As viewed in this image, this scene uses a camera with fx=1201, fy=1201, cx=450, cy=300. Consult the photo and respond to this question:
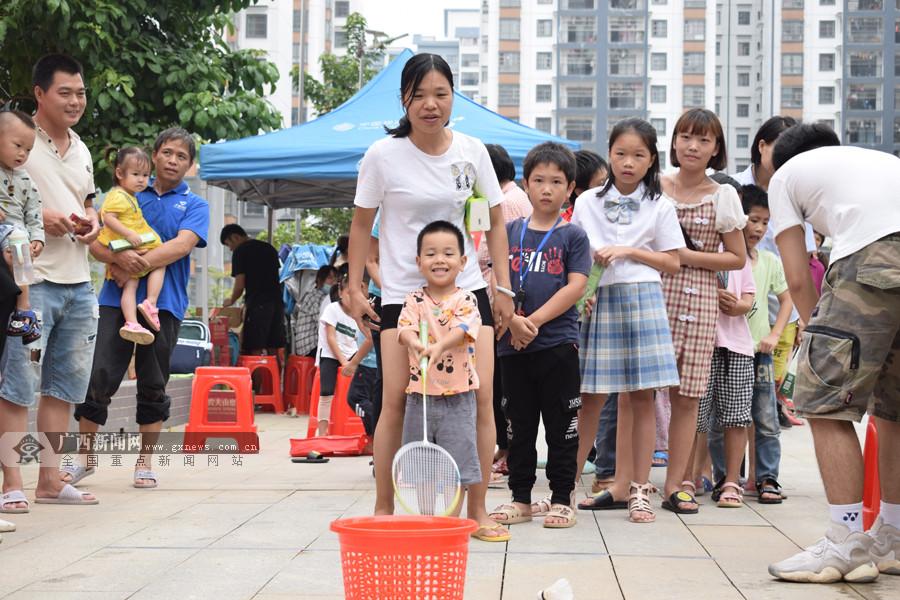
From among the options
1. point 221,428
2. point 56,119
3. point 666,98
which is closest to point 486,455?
point 56,119

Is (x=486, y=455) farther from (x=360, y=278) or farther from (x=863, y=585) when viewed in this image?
→ (x=863, y=585)

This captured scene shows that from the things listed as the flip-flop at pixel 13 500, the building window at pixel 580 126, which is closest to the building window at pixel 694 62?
the building window at pixel 580 126

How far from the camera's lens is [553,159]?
214 inches

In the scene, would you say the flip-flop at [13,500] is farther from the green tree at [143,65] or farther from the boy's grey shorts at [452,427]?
the green tree at [143,65]

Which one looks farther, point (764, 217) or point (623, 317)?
point (764, 217)

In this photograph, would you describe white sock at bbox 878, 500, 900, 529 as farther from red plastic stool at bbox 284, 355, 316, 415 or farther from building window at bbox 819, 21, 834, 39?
building window at bbox 819, 21, 834, 39

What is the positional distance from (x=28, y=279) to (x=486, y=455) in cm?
211

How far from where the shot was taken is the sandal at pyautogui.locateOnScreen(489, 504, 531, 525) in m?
5.29

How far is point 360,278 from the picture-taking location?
4.98 meters

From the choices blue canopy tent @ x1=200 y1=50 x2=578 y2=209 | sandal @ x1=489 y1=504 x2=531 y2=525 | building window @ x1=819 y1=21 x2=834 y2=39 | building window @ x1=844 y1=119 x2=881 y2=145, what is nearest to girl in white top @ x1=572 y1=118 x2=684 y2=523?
sandal @ x1=489 y1=504 x2=531 y2=525

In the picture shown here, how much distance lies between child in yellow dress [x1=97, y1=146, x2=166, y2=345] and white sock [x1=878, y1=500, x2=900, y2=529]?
12.5 ft

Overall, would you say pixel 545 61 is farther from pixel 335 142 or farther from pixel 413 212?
pixel 413 212

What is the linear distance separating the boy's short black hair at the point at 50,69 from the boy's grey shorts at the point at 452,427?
2.57 metres

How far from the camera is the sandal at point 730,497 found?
5977 millimetres
